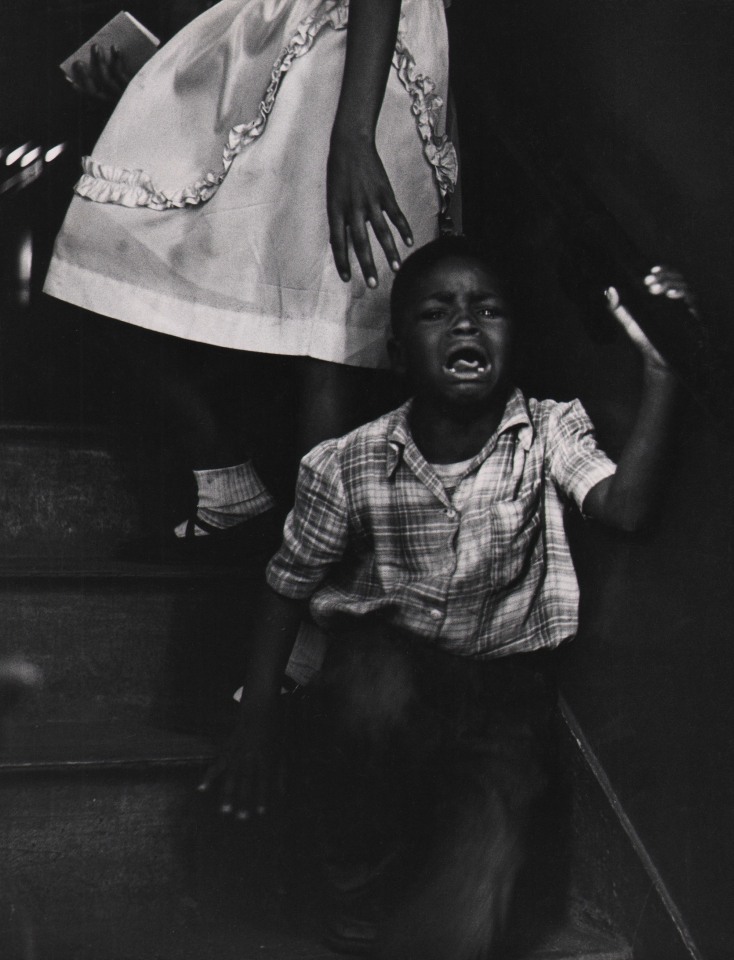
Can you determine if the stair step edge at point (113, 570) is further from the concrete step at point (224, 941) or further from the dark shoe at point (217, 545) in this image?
the concrete step at point (224, 941)

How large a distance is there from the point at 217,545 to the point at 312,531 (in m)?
0.27

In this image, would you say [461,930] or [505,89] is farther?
[505,89]

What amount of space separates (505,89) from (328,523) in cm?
81

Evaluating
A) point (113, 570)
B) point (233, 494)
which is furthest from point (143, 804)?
point (233, 494)

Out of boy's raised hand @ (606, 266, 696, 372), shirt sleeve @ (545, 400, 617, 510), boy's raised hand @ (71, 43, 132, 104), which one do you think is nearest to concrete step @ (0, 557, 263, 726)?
shirt sleeve @ (545, 400, 617, 510)

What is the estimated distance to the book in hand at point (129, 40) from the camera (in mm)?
1544

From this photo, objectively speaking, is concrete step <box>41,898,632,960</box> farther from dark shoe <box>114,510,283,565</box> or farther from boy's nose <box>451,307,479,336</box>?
boy's nose <box>451,307,479,336</box>

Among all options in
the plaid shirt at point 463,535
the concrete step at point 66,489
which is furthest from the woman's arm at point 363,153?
the concrete step at point 66,489

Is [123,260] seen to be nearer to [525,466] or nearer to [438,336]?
[438,336]

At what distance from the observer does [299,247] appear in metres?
1.35

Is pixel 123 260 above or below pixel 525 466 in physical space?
above

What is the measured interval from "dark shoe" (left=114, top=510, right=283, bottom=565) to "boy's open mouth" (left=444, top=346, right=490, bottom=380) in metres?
0.39

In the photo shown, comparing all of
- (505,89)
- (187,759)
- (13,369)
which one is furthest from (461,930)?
(13,369)

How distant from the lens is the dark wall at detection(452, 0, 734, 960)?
3.37 ft
